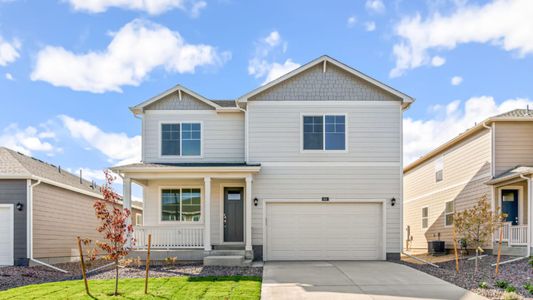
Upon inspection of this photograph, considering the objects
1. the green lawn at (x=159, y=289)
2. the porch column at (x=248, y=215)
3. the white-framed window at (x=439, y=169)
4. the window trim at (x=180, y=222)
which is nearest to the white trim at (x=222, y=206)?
the window trim at (x=180, y=222)

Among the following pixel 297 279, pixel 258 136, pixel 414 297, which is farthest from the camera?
pixel 258 136

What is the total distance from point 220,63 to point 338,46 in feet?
13.1

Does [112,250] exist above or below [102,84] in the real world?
below

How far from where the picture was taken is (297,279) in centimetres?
1072

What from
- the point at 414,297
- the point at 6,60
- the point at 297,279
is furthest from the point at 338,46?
the point at 6,60

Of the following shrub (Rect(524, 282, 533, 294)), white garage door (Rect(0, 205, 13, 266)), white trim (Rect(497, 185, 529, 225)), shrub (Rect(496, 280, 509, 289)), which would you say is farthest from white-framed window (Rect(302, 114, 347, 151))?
white garage door (Rect(0, 205, 13, 266))

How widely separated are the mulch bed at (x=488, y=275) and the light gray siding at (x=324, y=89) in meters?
5.61

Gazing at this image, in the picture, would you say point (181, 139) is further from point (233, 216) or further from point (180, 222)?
point (233, 216)

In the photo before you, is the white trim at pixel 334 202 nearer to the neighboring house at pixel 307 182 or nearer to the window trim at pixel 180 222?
the neighboring house at pixel 307 182

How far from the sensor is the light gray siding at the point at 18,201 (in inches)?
572

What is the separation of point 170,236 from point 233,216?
2160 millimetres

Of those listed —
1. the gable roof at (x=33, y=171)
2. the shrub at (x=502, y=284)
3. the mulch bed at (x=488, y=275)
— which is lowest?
the mulch bed at (x=488, y=275)

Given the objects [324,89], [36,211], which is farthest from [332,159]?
[36,211]

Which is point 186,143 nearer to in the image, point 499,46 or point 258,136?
point 258,136
